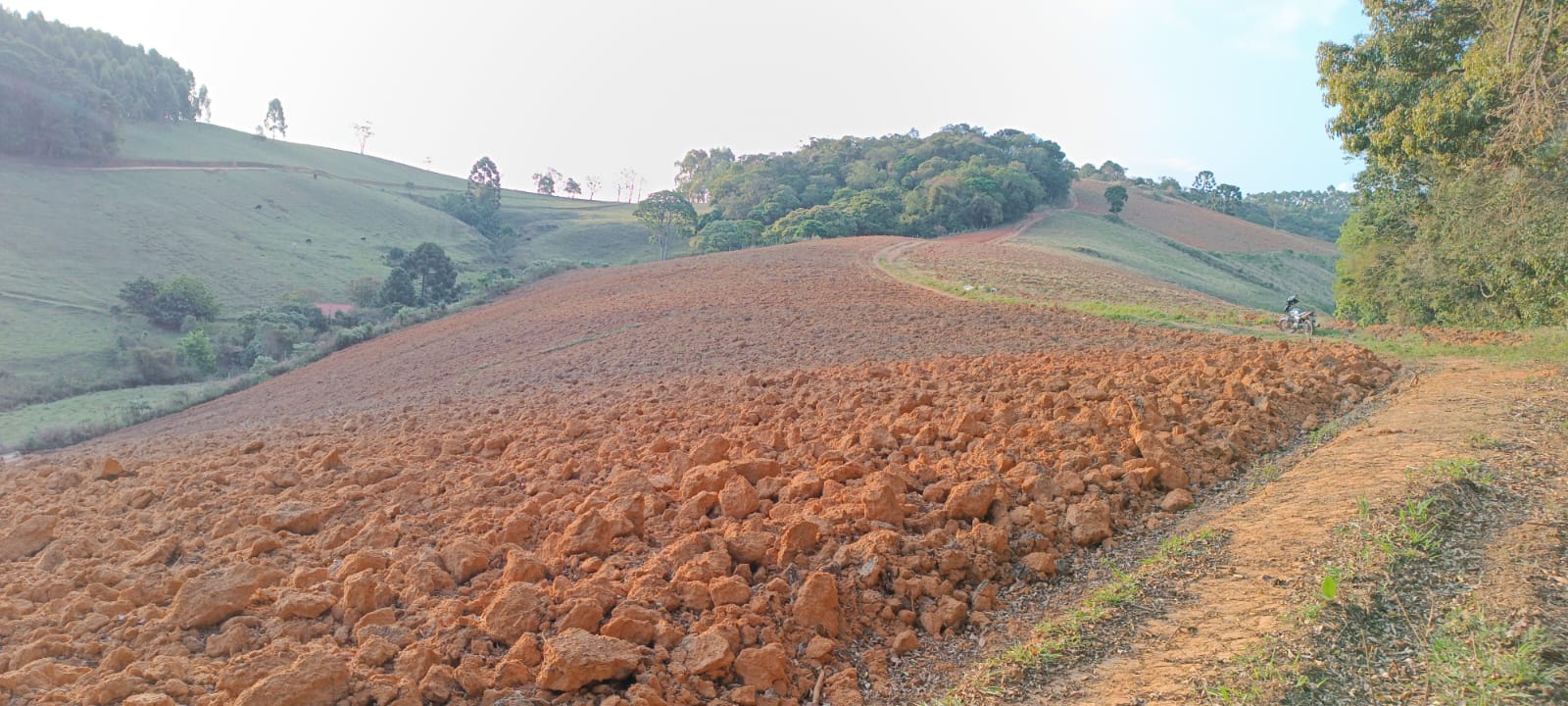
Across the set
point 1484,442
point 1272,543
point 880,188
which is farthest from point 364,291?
point 1484,442

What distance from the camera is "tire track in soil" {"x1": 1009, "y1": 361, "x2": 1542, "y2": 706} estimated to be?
11.1ft

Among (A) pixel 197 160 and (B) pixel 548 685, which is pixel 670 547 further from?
(A) pixel 197 160

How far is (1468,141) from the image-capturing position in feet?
37.0

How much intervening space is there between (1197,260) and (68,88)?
69.2m

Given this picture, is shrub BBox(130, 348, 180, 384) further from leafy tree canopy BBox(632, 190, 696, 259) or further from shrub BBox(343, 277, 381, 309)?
leafy tree canopy BBox(632, 190, 696, 259)

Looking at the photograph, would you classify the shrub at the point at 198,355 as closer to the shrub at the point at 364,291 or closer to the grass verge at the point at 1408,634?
the shrub at the point at 364,291

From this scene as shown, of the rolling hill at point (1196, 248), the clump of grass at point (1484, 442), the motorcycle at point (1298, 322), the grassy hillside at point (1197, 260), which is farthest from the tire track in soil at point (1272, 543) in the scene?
the grassy hillside at point (1197, 260)

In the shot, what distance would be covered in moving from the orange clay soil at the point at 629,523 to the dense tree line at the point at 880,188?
3174 centimetres

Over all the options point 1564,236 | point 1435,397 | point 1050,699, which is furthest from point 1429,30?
point 1050,699

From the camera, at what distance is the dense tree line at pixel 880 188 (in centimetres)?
4281

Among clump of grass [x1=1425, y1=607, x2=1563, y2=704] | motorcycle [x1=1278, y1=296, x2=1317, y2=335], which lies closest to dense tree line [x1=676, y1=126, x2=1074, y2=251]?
motorcycle [x1=1278, y1=296, x2=1317, y2=335]

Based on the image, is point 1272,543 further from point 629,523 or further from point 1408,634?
point 629,523

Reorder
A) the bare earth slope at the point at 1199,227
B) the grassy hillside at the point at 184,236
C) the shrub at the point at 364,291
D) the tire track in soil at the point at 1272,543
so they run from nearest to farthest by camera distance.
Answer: the tire track in soil at the point at 1272,543
the grassy hillside at the point at 184,236
the shrub at the point at 364,291
the bare earth slope at the point at 1199,227

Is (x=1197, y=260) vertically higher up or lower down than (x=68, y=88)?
lower down
